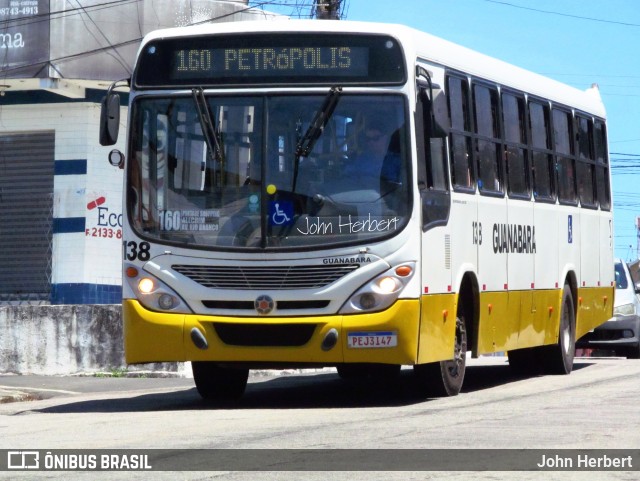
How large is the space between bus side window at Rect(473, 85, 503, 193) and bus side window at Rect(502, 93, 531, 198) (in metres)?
0.29

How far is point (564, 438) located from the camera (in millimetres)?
9898

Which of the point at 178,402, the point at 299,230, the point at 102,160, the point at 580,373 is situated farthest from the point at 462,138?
the point at 102,160

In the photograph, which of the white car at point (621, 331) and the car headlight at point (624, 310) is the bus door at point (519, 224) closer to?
the white car at point (621, 331)

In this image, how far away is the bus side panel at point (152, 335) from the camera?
42.1ft

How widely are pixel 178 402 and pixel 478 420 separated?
4207 mm

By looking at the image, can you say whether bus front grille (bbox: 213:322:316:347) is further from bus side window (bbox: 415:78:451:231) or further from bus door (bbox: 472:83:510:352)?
bus door (bbox: 472:83:510:352)

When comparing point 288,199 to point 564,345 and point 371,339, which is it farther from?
point 564,345

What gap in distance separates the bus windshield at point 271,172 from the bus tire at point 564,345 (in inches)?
228

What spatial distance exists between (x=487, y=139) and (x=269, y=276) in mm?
3634

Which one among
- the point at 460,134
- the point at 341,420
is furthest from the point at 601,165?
the point at 341,420

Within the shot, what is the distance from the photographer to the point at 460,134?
1443 centimetres

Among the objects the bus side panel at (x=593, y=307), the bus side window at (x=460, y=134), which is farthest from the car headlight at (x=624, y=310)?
the bus side window at (x=460, y=134)

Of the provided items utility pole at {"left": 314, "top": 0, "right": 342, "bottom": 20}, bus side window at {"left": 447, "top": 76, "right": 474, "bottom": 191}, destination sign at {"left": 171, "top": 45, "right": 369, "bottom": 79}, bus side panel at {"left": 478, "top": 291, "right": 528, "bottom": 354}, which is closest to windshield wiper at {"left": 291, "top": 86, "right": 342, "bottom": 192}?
destination sign at {"left": 171, "top": 45, "right": 369, "bottom": 79}

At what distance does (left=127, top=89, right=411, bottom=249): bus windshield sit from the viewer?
41.6ft
